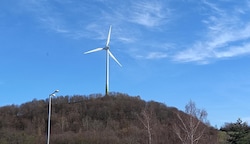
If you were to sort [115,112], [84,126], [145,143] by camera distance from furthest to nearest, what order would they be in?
[115,112] < [84,126] < [145,143]

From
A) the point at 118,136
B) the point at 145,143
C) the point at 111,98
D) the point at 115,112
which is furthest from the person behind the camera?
the point at 111,98

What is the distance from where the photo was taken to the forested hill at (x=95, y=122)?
256 feet

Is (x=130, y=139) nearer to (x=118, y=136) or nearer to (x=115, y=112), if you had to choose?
(x=118, y=136)

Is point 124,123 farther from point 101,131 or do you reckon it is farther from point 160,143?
point 160,143

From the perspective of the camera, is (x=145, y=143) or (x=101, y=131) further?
(x=101, y=131)

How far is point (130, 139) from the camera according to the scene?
7656 centimetres

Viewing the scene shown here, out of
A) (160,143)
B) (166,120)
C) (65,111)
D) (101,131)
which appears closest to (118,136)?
(101,131)

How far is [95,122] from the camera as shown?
319ft

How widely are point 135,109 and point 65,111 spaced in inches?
687

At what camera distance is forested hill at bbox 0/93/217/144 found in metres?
78.1

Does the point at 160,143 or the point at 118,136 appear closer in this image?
the point at 160,143

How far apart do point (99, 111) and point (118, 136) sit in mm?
20918

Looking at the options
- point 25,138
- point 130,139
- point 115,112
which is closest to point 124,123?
point 115,112

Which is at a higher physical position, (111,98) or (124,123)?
(111,98)
